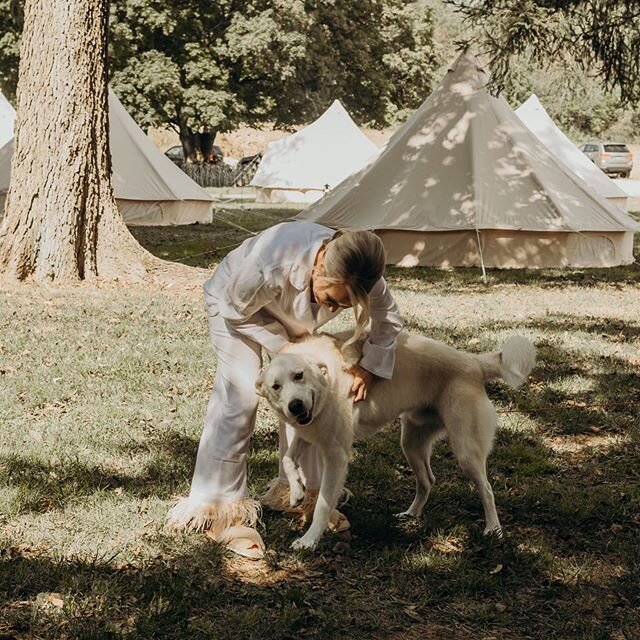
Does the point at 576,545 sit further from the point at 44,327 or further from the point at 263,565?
the point at 44,327

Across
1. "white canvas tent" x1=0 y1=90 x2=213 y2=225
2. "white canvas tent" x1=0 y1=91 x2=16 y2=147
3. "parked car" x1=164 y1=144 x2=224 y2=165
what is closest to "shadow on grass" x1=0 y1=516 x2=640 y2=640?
"white canvas tent" x1=0 y1=90 x2=213 y2=225

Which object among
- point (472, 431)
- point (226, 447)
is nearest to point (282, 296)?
point (226, 447)

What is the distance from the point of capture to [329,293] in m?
3.95

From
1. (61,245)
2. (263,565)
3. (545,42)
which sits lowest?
Answer: (263,565)

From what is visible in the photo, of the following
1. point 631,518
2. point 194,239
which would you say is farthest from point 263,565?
point 194,239

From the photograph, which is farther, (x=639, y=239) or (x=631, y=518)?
(x=639, y=239)

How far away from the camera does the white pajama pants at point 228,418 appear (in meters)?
4.33

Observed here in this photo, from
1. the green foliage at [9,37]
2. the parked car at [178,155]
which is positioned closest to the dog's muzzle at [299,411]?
the green foliage at [9,37]

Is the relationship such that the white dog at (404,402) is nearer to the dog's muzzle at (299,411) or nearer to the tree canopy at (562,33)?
the dog's muzzle at (299,411)

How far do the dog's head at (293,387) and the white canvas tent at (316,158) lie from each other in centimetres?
2607

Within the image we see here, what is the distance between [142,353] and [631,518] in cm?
451

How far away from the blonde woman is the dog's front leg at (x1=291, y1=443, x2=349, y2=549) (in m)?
0.24

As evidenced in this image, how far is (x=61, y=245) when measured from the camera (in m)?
11.5

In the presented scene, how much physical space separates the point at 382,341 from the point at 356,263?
54 centimetres
